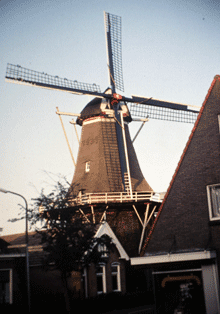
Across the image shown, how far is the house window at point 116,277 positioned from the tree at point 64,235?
708 cm

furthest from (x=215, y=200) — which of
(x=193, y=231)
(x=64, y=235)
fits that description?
(x=64, y=235)

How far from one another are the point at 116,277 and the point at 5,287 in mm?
7615

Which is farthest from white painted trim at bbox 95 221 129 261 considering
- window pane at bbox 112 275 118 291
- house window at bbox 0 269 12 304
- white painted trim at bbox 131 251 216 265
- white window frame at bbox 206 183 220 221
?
white window frame at bbox 206 183 220 221

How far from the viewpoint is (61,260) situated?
680 inches

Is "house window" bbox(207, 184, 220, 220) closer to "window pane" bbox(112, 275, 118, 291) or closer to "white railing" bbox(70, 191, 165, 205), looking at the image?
"window pane" bbox(112, 275, 118, 291)

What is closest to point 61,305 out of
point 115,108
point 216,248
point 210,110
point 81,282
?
point 81,282

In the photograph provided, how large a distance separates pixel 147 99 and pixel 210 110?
19446 millimetres

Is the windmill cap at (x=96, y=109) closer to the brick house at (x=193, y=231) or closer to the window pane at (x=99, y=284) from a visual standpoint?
the window pane at (x=99, y=284)

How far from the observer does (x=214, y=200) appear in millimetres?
12570

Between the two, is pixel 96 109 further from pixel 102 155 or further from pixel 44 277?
pixel 44 277

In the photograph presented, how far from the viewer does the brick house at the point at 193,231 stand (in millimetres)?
12156

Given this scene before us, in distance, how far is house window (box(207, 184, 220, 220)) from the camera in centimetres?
1244

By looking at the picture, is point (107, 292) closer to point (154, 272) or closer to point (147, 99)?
point (154, 272)

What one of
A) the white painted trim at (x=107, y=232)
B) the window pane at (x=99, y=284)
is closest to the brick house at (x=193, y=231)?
the white painted trim at (x=107, y=232)
